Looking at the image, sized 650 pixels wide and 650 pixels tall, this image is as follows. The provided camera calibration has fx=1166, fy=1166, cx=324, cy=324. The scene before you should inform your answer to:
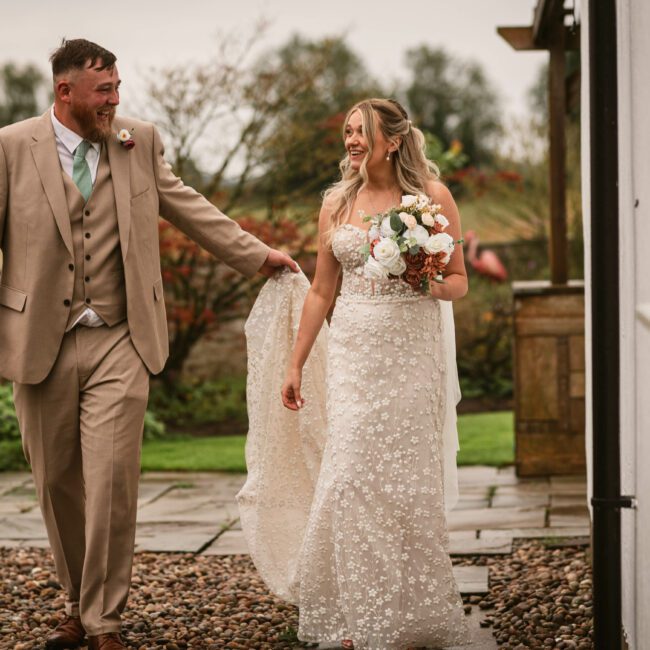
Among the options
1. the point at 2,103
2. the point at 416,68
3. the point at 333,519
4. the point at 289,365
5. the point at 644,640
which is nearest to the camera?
the point at 644,640

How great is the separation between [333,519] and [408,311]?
815 millimetres

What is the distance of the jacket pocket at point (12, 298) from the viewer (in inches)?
169

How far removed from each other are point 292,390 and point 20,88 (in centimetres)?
2271

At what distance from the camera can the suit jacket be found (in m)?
4.25

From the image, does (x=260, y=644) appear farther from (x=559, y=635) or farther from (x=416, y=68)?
(x=416, y=68)

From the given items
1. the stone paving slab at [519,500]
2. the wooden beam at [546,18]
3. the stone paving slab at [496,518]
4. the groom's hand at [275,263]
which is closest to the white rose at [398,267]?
the groom's hand at [275,263]

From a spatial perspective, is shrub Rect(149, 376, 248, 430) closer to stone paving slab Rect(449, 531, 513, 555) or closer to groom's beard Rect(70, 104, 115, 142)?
stone paving slab Rect(449, 531, 513, 555)

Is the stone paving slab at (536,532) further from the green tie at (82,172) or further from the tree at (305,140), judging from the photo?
the tree at (305,140)

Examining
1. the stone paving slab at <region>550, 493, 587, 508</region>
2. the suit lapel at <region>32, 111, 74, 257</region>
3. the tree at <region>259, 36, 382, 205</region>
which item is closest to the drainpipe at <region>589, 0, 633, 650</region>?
the suit lapel at <region>32, 111, 74, 257</region>

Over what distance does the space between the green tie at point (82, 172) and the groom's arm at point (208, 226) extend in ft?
1.21

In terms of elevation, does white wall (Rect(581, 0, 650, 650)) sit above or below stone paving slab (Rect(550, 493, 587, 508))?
above

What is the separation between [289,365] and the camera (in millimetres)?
4750

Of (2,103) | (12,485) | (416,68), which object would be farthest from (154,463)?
Answer: (416,68)

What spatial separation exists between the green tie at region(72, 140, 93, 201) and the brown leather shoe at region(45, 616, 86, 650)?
1618 mm
